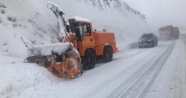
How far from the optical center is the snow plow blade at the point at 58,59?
13086 mm

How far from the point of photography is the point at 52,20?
23891 millimetres

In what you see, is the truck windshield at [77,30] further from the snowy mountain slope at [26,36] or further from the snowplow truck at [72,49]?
the snowy mountain slope at [26,36]

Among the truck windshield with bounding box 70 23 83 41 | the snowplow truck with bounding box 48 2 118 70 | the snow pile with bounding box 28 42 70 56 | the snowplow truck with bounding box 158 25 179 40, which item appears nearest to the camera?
the snow pile with bounding box 28 42 70 56

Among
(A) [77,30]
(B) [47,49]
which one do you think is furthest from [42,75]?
(A) [77,30]

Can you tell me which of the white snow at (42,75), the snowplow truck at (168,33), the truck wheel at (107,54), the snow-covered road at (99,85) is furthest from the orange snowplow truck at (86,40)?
the snowplow truck at (168,33)

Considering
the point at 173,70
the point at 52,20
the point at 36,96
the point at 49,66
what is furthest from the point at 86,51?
the point at 52,20

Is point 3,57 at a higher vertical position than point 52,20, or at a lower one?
lower

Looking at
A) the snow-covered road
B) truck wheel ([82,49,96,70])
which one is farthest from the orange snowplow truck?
the snow-covered road

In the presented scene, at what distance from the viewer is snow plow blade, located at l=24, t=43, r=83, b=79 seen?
1309 cm

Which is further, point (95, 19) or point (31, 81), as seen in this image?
point (95, 19)

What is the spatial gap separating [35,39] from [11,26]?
1678 millimetres

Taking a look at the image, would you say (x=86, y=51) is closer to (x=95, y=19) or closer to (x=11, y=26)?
(x=11, y=26)

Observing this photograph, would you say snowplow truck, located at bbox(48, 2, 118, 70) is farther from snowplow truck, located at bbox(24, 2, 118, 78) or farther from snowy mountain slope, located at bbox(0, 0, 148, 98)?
snowy mountain slope, located at bbox(0, 0, 148, 98)

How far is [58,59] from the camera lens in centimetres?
1361
